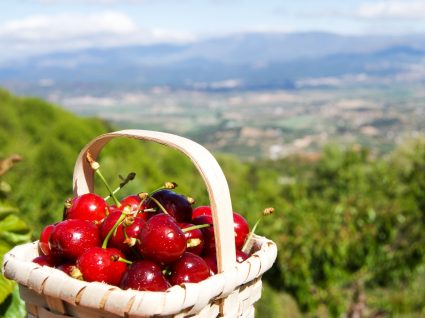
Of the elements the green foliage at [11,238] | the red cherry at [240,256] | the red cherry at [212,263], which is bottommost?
the green foliage at [11,238]

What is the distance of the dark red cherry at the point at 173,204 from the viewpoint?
159cm

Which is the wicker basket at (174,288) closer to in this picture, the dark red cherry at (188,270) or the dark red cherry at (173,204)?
the dark red cherry at (188,270)

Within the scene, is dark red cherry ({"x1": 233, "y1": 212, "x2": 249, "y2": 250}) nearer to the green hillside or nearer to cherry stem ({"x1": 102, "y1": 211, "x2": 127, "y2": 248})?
cherry stem ({"x1": 102, "y1": 211, "x2": 127, "y2": 248})

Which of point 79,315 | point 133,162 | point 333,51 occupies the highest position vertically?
point 79,315

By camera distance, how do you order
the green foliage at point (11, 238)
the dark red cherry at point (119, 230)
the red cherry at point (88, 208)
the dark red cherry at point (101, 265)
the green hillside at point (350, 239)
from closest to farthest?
the dark red cherry at point (101, 265) < the dark red cherry at point (119, 230) < the red cherry at point (88, 208) < the green foliage at point (11, 238) < the green hillside at point (350, 239)

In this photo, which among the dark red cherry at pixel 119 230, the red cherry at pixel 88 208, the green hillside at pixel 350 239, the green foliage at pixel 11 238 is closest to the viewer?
the dark red cherry at pixel 119 230

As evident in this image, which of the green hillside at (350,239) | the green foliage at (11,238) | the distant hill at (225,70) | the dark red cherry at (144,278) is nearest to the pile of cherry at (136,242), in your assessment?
the dark red cherry at (144,278)

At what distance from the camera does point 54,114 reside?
35.9m

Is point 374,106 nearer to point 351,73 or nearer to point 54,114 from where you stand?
point 351,73

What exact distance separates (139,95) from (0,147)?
99.8 m

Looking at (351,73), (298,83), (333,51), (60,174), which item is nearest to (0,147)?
(60,174)

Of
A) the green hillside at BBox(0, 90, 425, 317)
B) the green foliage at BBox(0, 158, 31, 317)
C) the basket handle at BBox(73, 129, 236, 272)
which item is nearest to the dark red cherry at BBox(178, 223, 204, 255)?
the basket handle at BBox(73, 129, 236, 272)

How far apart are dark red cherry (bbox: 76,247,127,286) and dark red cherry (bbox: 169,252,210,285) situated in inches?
5.0

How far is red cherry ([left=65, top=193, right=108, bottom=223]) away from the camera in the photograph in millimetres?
1559
